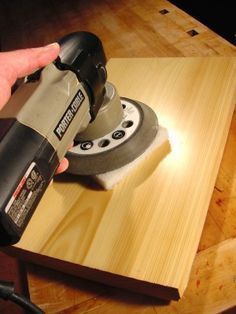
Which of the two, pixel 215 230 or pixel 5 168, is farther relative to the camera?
pixel 215 230

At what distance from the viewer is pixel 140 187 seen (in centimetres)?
50

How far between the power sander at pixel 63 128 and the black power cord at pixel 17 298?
0.13m

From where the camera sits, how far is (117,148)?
518 millimetres

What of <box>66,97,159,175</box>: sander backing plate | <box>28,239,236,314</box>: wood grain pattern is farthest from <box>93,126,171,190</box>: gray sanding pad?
<box>28,239,236,314</box>: wood grain pattern

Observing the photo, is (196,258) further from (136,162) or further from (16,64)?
(16,64)

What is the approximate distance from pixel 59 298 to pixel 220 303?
20 centimetres

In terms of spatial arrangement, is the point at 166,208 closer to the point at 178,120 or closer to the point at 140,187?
the point at 140,187

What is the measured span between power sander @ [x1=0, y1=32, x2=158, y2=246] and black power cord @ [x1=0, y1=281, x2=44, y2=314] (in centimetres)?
13

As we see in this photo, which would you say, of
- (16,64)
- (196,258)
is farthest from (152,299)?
(16,64)

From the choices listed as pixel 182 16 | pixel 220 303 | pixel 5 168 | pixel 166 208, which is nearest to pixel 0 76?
pixel 5 168

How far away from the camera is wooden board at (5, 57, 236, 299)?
0.42 metres

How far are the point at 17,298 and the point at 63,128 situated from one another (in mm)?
228

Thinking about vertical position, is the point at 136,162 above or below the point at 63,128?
below

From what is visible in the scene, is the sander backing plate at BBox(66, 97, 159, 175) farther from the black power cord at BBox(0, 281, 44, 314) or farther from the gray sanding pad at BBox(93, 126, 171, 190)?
the black power cord at BBox(0, 281, 44, 314)
